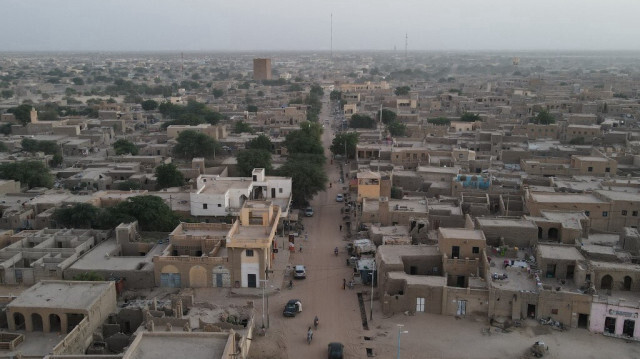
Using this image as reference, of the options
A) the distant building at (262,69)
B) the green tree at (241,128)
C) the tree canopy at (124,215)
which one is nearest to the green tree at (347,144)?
the green tree at (241,128)

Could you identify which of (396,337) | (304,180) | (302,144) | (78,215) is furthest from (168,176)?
(396,337)

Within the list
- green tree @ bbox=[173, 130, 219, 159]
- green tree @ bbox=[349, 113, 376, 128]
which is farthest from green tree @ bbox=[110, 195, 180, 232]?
green tree @ bbox=[349, 113, 376, 128]

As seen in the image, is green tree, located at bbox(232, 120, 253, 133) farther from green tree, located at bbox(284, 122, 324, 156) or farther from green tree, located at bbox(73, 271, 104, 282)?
green tree, located at bbox(73, 271, 104, 282)

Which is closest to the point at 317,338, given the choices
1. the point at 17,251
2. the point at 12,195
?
the point at 17,251

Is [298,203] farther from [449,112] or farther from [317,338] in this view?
[449,112]

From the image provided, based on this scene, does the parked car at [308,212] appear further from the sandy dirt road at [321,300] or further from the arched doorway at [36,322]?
the arched doorway at [36,322]

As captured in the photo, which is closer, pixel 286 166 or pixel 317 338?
pixel 317 338
